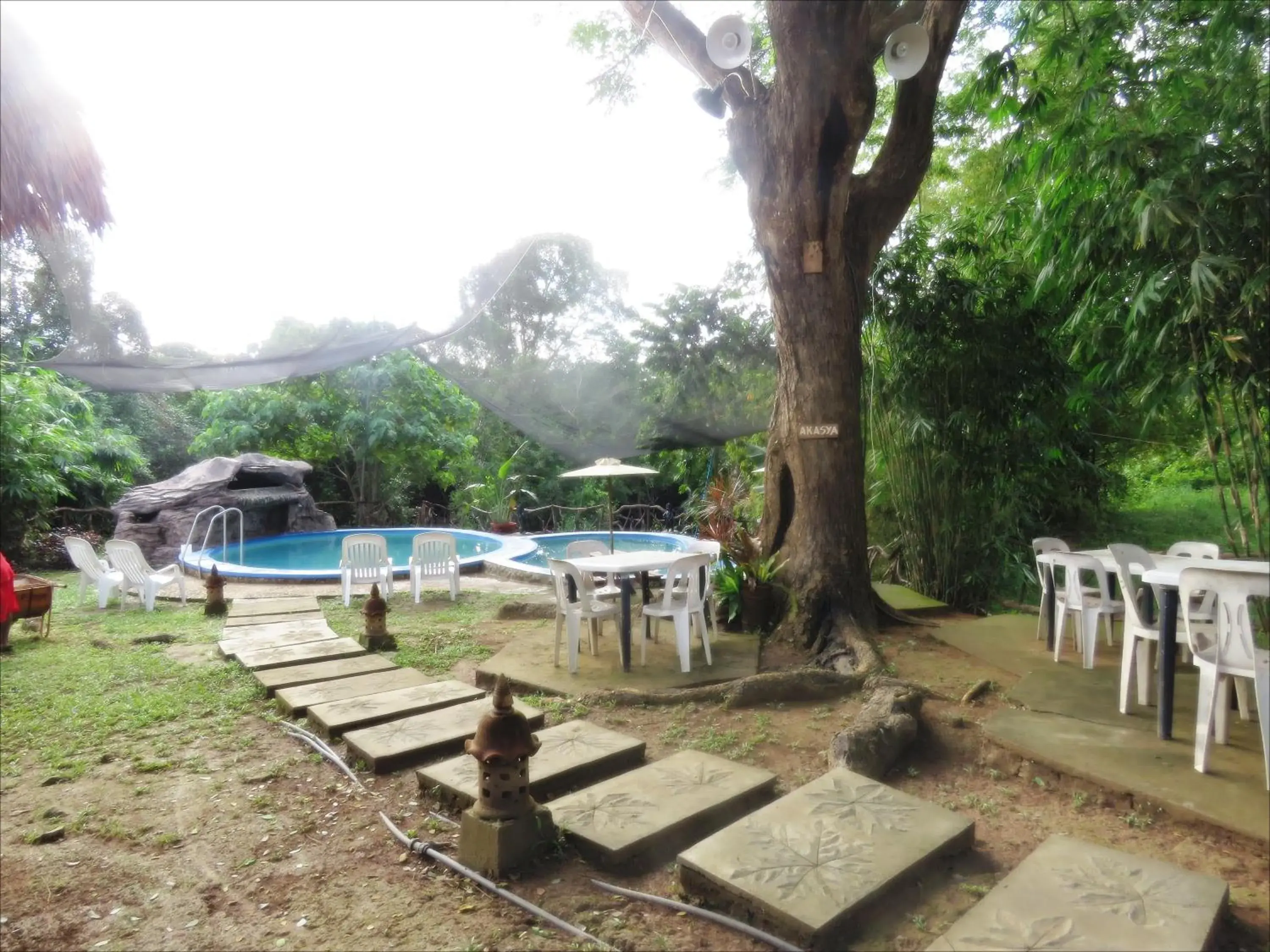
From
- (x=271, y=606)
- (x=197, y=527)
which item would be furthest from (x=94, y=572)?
(x=197, y=527)

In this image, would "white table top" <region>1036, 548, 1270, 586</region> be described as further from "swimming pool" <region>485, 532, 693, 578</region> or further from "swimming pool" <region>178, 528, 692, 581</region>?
"swimming pool" <region>485, 532, 693, 578</region>


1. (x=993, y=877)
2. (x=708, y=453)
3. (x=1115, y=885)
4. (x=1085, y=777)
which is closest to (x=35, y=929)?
(x=993, y=877)

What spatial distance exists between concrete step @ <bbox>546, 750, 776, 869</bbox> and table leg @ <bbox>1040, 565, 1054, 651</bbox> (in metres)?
2.57

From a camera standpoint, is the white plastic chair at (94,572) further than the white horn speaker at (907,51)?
Yes

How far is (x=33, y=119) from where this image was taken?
4.26 ft

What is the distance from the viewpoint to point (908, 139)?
14.8 ft

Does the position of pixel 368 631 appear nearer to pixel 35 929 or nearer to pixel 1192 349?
pixel 35 929

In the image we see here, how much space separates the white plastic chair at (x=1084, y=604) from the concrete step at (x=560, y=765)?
2341 millimetres

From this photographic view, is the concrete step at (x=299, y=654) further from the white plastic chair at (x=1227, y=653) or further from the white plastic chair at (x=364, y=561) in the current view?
the white plastic chair at (x=1227, y=653)

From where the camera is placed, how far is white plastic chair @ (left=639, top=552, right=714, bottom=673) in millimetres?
3914

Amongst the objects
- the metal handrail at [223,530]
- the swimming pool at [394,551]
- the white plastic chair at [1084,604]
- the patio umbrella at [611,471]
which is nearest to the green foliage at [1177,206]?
the white plastic chair at [1084,604]

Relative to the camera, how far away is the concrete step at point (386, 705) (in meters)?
3.19

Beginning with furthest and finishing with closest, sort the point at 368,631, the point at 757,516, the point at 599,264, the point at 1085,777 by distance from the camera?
the point at 599,264
the point at 757,516
the point at 368,631
the point at 1085,777

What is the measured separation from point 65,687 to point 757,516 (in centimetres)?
526
